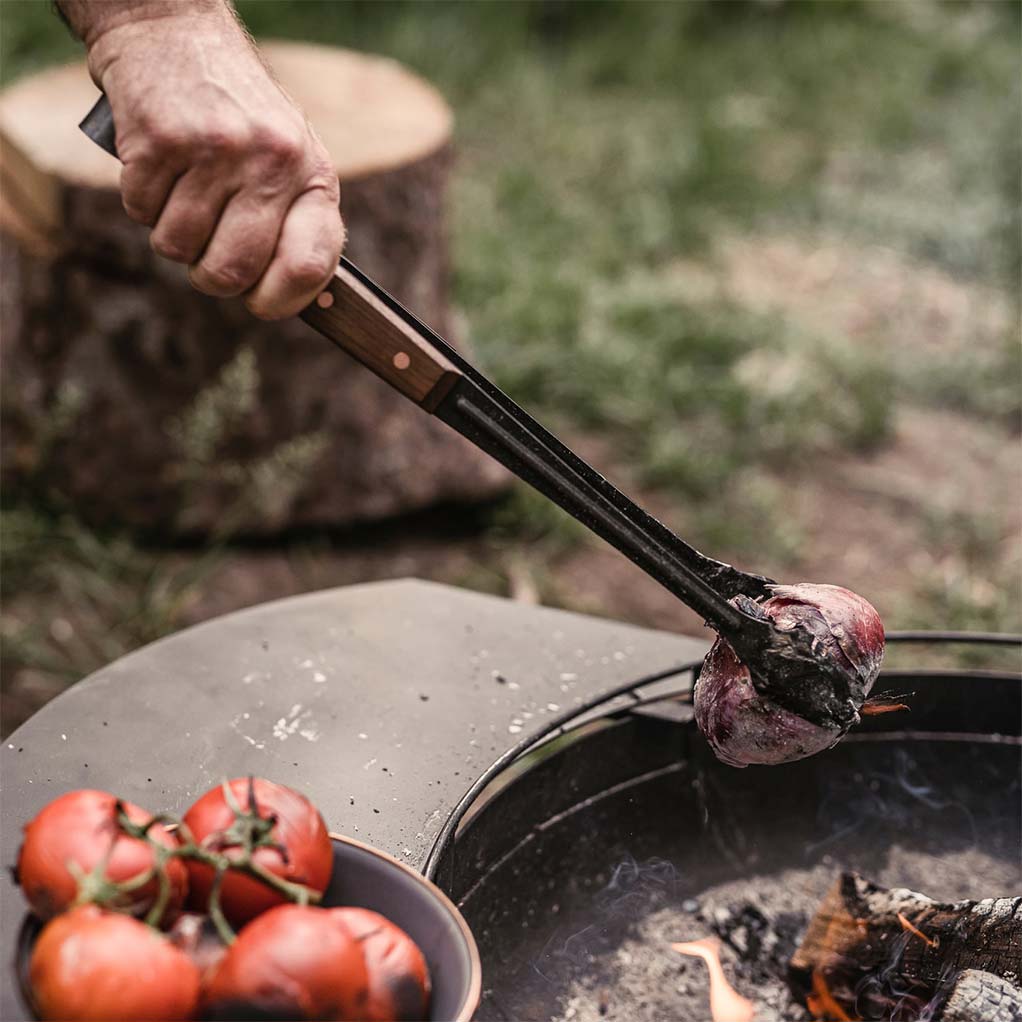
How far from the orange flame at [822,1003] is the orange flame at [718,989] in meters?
0.08

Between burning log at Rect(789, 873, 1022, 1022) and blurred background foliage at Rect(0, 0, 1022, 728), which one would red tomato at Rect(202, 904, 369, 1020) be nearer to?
burning log at Rect(789, 873, 1022, 1022)

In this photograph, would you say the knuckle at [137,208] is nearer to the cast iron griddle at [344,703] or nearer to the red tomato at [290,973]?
the cast iron griddle at [344,703]

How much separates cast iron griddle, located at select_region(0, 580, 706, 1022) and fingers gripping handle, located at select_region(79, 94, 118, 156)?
69cm

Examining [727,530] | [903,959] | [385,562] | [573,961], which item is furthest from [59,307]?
[903,959]

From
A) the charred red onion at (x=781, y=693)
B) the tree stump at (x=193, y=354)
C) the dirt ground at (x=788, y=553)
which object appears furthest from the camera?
the dirt ground at (x=788, y=553)

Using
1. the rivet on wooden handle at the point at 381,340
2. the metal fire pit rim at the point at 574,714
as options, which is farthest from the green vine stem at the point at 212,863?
the rivet on wooden handle at the point at 381,340

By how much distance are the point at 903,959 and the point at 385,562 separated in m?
2.11

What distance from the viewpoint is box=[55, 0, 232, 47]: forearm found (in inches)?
52.9

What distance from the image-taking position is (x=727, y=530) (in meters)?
3.60

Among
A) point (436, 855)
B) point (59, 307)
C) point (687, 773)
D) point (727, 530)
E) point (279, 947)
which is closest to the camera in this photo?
point (279, 947)

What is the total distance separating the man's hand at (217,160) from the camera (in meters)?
1.26

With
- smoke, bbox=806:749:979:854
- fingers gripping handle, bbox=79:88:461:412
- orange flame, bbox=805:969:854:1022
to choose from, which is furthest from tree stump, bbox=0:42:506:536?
orange flame, bbox=805:969:854:1022

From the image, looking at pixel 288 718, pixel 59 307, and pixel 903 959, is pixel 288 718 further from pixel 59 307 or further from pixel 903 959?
pixel 59 307

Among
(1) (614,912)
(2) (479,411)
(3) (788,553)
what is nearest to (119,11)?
(2) (479,411)
